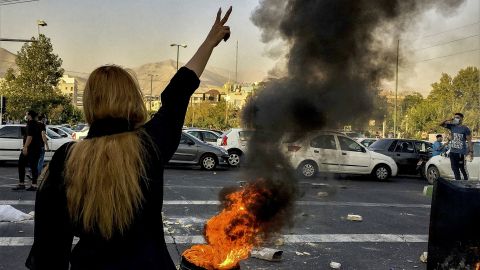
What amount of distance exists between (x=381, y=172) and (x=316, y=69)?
11119 millimetres

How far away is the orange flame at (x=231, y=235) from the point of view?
3.72 metres

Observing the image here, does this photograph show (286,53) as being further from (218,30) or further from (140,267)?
(140,267)

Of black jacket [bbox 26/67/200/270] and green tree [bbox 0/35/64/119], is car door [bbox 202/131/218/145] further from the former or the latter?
green tree [bbox 0/35/64/119]

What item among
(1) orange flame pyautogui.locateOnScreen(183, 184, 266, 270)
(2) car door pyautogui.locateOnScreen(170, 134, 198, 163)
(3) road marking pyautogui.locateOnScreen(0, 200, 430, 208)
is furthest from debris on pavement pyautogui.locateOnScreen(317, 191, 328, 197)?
(1) orange flame pyautogui.locateOnScreen(183, 184, 266, 270)

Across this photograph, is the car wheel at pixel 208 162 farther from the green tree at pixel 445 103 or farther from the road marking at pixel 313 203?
the green tree at pixel 445 103

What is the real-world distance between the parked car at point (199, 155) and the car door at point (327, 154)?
387 centimetres

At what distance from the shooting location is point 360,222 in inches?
319

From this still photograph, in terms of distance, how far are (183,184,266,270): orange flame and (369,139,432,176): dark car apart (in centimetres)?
1315

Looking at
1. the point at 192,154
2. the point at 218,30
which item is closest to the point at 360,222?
the point at 218,30

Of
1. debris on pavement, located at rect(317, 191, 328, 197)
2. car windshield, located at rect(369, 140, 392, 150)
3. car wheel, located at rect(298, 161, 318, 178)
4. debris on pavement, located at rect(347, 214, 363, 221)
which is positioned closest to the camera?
car wheel, located at rect(298, 161, 318, 178)

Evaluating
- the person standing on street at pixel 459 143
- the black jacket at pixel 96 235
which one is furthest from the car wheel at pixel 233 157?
the black jacket at pixel 96 235

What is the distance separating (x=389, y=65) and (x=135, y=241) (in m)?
4.82

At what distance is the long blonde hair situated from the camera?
1649 millimetres

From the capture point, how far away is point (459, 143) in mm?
11883
